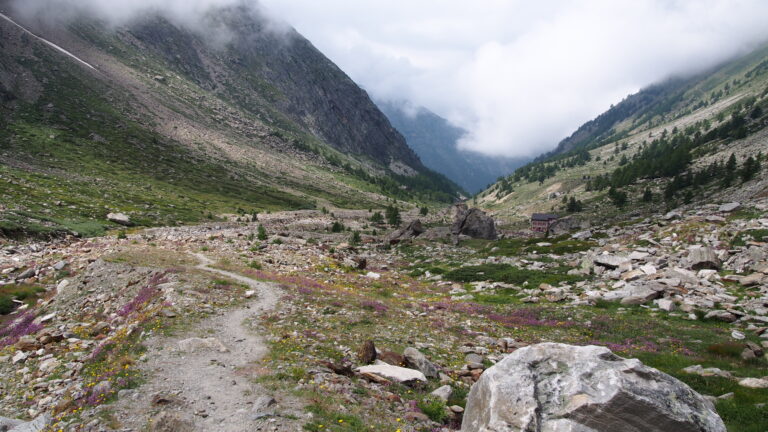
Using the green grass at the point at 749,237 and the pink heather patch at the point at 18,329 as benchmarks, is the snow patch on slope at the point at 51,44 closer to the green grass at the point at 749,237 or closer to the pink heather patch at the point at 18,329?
the pink heather patch at the point at 18,329

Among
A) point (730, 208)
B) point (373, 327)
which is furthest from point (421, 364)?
point (730, 208)

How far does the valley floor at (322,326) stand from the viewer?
10.7 meters

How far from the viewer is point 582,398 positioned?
722 centimetres

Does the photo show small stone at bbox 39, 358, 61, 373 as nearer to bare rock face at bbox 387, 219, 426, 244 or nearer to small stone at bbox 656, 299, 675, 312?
small stone at bbox 656, 299, 675, 312

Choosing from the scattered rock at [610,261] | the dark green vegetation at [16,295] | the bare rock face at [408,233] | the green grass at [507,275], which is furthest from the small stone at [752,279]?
the dark green vegetation at [16,295]

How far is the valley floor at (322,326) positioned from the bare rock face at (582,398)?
10.9ft

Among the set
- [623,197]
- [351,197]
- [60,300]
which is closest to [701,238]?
[60,300]

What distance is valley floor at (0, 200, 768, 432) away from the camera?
35.2 feet

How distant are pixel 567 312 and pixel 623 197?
101 metres

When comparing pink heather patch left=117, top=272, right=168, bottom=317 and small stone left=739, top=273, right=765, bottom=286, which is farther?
small stone left=739, top=273, right=765, bottom=286

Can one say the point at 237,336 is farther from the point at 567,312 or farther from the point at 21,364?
the point at 567,312

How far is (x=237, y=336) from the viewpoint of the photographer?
16.5m

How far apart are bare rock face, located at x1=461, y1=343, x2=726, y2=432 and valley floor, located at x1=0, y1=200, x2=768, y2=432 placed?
332 centimetres

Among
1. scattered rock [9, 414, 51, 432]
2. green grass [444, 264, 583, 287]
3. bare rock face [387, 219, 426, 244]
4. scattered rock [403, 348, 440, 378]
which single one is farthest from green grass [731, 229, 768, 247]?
scattered rock [9, 414, 51, 432]
